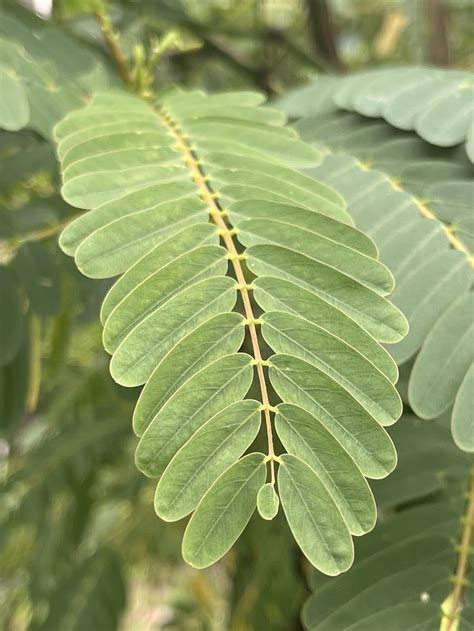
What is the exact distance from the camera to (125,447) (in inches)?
43.5

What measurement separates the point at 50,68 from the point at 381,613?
50 cm

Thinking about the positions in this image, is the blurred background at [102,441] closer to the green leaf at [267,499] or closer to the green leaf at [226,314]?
the green leaf at [226,314]

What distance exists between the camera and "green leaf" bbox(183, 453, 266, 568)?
31cm

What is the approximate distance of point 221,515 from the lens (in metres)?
0.31

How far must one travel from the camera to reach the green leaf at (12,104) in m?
0.49

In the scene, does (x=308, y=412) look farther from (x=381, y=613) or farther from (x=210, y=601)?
(x=210, y=601)

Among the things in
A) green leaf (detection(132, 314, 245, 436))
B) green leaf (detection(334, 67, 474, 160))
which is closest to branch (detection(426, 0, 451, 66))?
green leaf (detection(334, 67, 474, 160))

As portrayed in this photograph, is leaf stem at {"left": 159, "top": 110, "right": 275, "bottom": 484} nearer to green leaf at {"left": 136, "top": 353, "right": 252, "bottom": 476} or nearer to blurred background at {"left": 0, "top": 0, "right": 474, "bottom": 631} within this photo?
green leaf at {"left": 136, "top": 353, "right": 252, "bottom": 476}

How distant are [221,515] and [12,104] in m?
0.34

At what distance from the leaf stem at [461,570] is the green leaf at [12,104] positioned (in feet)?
1.35

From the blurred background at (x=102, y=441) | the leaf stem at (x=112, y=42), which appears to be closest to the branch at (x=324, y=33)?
the blurred background at (x=102, y=441)

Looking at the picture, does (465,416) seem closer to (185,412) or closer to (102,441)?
(185,412)

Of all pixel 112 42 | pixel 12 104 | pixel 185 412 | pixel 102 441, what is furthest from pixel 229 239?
pixel 102 441

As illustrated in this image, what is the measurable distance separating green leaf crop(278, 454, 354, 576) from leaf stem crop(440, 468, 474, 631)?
14 cm
